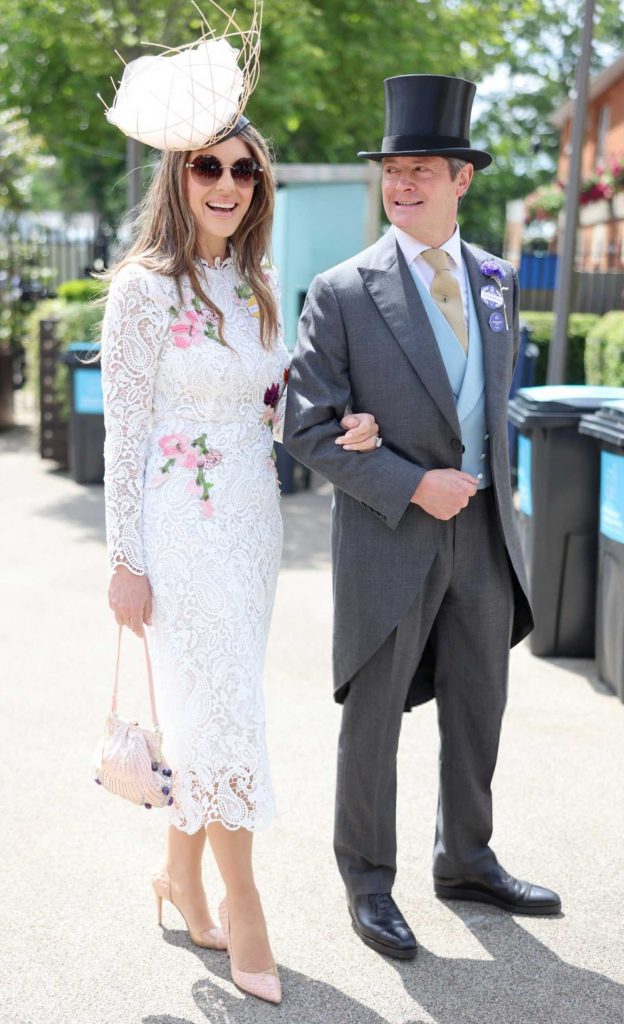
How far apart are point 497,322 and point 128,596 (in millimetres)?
1161

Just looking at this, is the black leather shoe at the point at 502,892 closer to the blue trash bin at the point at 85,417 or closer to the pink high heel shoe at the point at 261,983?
the pink high heel shoe at the point at 261,983

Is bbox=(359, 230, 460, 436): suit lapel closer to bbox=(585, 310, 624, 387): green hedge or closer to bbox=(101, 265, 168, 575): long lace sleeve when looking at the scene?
bbox=(101, 265, 168, 575): long lace sleeve

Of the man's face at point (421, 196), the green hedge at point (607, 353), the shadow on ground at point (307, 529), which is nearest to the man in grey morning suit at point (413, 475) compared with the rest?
the man's face at point (421, 196)

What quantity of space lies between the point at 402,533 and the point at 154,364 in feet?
2.47

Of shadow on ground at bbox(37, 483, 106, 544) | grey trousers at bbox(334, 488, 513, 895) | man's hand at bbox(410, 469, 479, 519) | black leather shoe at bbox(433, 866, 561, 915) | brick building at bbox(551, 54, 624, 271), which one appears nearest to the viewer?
man's hand at bbox(410, 469, 479, 519)

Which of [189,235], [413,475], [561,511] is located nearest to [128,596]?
[413,475]

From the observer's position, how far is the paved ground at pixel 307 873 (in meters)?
2.76

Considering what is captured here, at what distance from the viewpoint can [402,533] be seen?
292 centimetres

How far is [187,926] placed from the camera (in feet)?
9.96

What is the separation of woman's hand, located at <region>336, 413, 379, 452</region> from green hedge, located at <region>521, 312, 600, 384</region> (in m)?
8.82

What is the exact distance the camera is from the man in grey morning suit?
2.83 metres

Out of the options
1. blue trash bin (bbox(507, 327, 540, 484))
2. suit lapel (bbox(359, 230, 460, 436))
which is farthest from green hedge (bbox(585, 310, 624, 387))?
suit lapel (bbox(359, 230, 460, 436))

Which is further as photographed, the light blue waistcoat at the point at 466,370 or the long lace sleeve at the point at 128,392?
the light blue waistcoat at the point at 466,370

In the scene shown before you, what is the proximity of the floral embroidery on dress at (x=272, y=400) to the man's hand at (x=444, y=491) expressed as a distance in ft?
1.38
